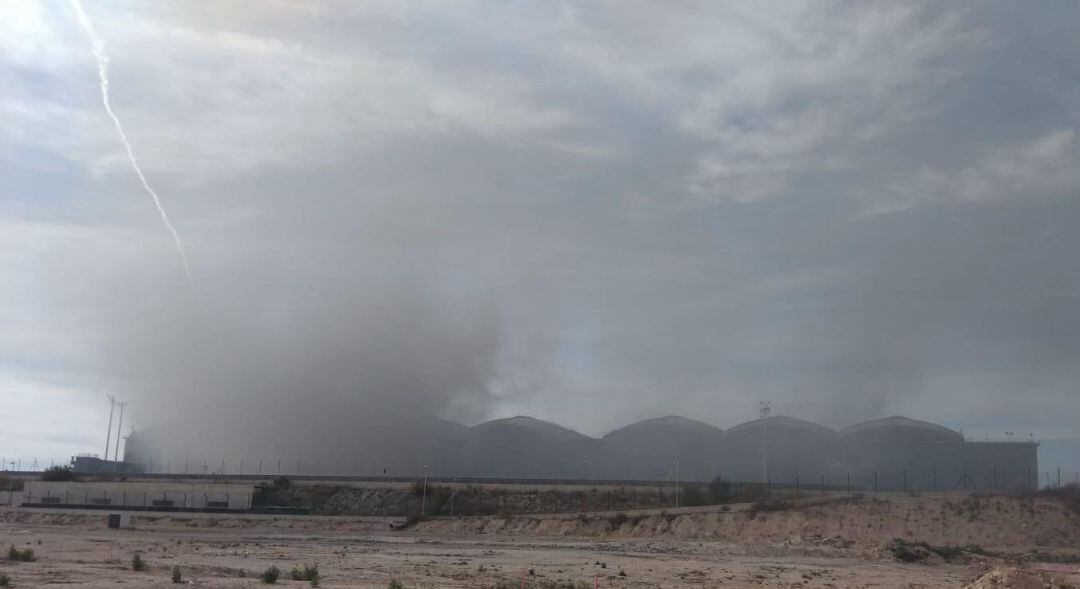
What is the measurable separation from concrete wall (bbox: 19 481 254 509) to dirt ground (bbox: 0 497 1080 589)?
9.64 metres

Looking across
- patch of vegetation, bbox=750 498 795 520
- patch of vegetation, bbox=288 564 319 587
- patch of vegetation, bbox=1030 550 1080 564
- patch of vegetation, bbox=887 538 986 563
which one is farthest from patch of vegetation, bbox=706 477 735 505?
patch of vegetation, bbox=288 564 319 587

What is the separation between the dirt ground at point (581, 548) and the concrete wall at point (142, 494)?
31.6ft

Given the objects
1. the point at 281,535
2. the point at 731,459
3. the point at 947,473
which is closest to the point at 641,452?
the point at 731,459

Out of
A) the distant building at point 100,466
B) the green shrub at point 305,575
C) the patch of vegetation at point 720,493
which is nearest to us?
the green shrub at point 305,575

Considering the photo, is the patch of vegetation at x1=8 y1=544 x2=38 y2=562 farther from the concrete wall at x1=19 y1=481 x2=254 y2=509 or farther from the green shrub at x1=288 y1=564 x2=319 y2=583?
the concrete wall at x1=19 y1=481 x2=254 y2=509

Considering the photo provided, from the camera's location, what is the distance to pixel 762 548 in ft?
260

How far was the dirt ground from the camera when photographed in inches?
1950

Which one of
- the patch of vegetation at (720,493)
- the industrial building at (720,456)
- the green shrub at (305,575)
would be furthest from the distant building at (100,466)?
the green shrub at (305,575)

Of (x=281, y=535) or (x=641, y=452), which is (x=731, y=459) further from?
(x=281, y=535)

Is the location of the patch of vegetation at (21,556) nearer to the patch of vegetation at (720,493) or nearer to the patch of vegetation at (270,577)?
the patch of vegetation at (270,577)

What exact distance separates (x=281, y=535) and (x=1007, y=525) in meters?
65.0

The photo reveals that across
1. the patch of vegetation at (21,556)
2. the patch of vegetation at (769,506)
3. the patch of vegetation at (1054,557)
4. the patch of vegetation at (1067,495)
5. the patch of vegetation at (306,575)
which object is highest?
the patch of vegetation at (1067,495)

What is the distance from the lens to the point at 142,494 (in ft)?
420

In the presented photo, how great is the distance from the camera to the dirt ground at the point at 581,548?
49.5 m
